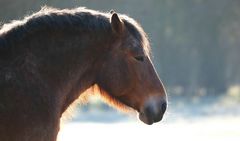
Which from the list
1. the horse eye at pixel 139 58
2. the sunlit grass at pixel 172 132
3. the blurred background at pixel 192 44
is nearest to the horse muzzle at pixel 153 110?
the horse eye at pixel 139 58

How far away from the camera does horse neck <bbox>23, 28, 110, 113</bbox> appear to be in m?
6.13

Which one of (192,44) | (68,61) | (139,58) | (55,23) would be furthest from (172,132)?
(192,44)

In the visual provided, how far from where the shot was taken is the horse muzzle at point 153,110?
6.52 metres

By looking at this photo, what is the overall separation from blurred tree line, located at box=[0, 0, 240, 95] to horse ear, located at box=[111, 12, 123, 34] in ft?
127

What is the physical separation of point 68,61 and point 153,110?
968mm

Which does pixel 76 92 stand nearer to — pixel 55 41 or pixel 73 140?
pixel 55 41

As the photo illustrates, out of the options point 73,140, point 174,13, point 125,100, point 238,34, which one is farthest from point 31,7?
point 238,34

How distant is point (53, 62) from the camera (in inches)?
243

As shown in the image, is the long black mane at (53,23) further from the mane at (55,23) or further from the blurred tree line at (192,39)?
the blurred tree line at (192,39)

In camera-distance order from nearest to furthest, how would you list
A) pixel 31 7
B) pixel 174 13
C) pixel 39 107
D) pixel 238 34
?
pixel 39 107 < pixel 31 7 < pixel 174 13 < pixel 238 34

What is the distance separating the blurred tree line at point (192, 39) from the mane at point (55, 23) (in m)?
38.6

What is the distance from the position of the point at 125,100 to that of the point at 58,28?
103cm

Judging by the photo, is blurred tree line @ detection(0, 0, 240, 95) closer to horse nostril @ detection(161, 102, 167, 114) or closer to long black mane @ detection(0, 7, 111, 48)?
horse nostril @ detection(161, 102, 167, 114)

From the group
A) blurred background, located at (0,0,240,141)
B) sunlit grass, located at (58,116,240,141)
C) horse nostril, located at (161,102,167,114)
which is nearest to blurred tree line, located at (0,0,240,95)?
blurred background, located at (0,0,240,141)
